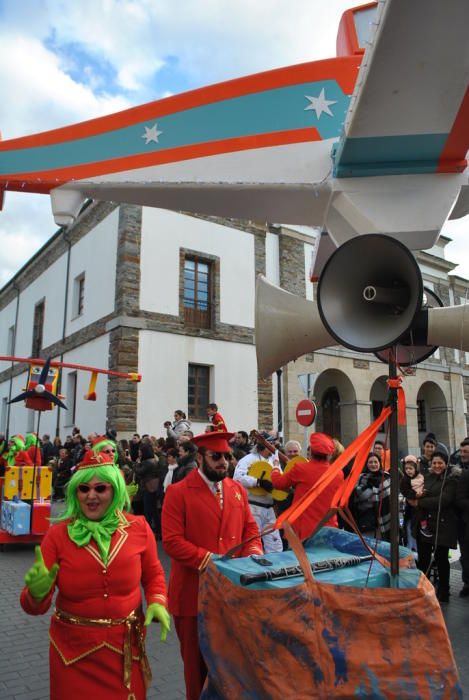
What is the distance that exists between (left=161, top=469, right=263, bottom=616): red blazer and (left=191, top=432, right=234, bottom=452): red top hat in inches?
7.8

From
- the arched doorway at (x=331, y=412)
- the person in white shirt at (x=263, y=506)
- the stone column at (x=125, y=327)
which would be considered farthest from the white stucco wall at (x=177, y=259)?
the person in white shirt at (x=263, y=506)

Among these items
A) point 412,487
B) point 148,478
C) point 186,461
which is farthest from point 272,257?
point 412,487

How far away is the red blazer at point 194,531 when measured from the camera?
121 inches

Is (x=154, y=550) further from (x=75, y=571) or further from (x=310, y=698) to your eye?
(x=310, y=698)

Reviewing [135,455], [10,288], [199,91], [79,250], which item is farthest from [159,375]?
[10,288]

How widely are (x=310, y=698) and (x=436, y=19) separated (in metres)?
2.75

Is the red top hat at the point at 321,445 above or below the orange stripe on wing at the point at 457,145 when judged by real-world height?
below

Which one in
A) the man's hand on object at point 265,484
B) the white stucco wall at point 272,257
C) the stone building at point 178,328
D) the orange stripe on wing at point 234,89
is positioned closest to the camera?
the orange stripe on wing at point 234,89

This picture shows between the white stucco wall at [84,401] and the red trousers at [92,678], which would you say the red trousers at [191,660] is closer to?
the red trousers at [92,678]

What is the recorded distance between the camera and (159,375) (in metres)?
15.9

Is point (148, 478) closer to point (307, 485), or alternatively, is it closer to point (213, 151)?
point (307, 485)

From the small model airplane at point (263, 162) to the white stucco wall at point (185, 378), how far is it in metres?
11.7

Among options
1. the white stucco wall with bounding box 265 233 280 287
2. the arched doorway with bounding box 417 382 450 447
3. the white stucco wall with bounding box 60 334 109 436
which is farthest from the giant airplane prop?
the arched doorway with bounding box 417 382 450 447

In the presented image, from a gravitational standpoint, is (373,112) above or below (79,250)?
below
